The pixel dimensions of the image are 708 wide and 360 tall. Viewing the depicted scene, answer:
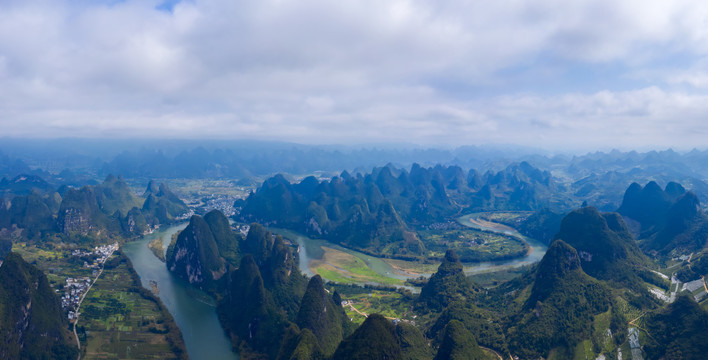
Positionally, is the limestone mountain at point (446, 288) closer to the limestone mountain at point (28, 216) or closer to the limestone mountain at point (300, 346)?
the limestone mountain at point (300, 346)

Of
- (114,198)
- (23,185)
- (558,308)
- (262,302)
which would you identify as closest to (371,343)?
(262,302)

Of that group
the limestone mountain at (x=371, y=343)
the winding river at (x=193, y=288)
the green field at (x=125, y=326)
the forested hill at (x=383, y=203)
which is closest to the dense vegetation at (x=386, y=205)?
the forested hill at (x=383, y=203)

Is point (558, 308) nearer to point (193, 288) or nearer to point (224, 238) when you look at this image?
point (193, 288)

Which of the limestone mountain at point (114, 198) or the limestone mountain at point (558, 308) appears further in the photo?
the limestone mountain at point (114, 198)

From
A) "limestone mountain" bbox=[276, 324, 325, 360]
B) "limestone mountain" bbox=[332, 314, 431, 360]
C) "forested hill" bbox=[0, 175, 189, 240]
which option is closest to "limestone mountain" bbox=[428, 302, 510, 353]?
"limestone mountain" bbox=[332, 314, 431, 360]

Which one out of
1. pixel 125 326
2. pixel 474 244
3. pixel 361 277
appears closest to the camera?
pixel 125 326

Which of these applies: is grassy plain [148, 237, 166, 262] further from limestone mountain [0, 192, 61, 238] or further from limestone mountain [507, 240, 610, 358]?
limestone mountain [507, 240, 610, 358]

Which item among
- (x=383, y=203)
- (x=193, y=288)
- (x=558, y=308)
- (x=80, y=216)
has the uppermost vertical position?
(x=383, y=203)
